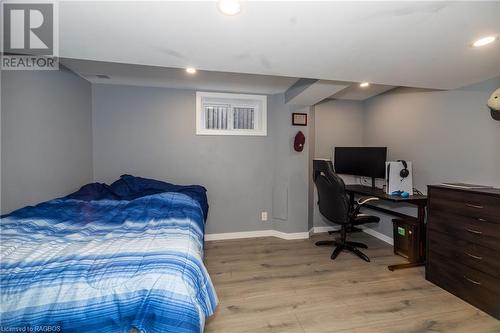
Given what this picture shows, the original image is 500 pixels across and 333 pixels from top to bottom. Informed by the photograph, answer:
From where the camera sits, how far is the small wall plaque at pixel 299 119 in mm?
3391

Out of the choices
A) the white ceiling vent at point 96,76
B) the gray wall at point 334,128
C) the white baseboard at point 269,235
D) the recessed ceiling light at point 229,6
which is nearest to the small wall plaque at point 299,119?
the gray wall at point 334,128

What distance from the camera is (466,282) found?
1.93 metres

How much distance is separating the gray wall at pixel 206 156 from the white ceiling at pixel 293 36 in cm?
145

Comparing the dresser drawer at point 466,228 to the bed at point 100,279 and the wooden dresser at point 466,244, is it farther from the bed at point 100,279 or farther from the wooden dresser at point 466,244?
the bed at point 100,279

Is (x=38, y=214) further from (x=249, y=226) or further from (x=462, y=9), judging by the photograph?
(x=462, y=9)

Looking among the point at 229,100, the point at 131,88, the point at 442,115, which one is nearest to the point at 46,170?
the point at 131,88

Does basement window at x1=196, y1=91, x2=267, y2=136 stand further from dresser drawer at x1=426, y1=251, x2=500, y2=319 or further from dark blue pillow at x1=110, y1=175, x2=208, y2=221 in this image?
dresser drawer at x1=426, y1=251, x2=500, y2=319

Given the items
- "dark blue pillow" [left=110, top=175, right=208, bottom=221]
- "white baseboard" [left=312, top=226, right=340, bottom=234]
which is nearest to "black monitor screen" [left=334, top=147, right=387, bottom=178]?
"white baseboard" [left=312, top=226, right=340, bottom=234]

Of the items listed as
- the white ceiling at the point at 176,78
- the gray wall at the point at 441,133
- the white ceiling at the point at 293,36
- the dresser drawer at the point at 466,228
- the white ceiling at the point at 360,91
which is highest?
the white ceiling at the point at 360,91

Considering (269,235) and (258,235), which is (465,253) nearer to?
(269,235)

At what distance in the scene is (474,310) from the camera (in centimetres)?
183

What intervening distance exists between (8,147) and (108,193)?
37.7 inches

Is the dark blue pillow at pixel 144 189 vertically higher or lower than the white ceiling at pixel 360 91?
lower

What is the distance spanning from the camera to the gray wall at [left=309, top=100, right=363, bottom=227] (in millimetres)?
3734
